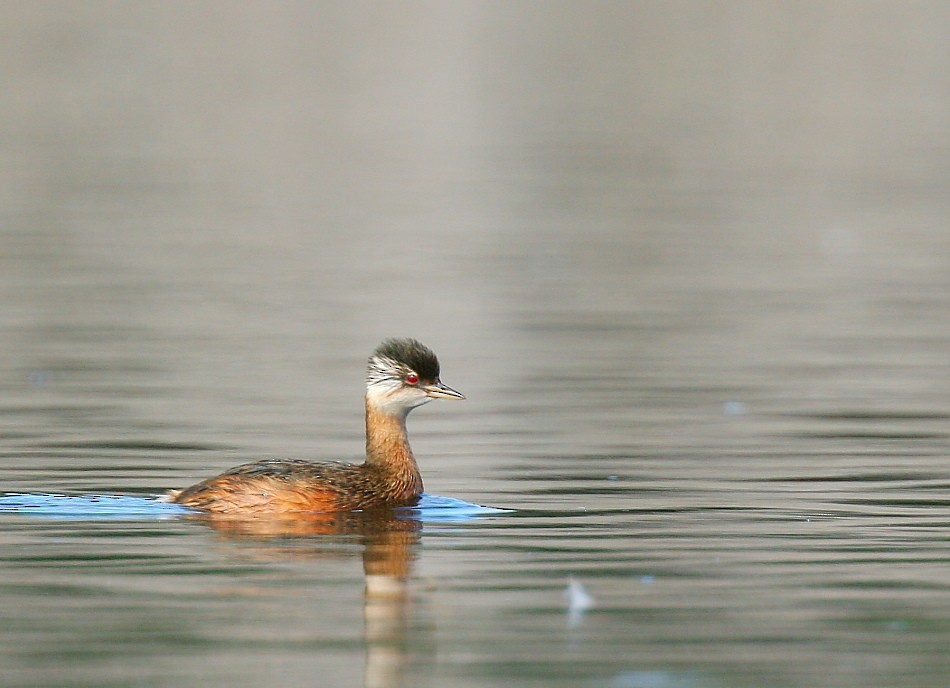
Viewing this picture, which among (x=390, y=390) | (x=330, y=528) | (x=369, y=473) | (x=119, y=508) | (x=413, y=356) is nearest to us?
(x=330, y=528)

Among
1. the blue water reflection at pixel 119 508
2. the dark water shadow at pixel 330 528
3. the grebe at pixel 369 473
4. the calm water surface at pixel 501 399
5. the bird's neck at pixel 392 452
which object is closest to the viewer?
the calm water surface at pixel 501 399

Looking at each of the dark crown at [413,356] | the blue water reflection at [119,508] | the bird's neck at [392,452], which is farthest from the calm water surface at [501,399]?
the dark crown at [413,356]

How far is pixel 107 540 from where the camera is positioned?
11.0m

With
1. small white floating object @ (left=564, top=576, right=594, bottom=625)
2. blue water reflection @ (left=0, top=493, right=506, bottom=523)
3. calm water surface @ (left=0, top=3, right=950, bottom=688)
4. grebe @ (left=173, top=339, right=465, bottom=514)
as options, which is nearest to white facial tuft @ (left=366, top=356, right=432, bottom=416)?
grebe @ (left=173, top=339, right=465, bottom=514)

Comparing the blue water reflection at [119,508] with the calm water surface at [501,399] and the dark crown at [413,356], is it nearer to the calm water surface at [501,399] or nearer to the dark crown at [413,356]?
the calm water surface at [501,399]

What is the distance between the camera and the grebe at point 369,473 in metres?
12.1

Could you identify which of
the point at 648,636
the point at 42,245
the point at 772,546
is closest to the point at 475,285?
the point at 42,245

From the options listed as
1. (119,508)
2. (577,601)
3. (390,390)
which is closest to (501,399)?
(390,390)

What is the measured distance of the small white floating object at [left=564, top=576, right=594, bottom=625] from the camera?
9320 mm

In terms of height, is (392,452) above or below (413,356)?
below

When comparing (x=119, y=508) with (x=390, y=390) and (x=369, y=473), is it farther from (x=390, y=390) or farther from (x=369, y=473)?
(x=390, y=390)

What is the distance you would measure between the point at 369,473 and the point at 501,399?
4366 millimetres

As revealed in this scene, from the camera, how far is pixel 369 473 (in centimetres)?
1270

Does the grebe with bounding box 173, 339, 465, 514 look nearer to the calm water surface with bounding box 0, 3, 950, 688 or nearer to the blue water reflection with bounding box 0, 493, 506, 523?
the blue water reflection with bounding box 0, 493, 506, 523
